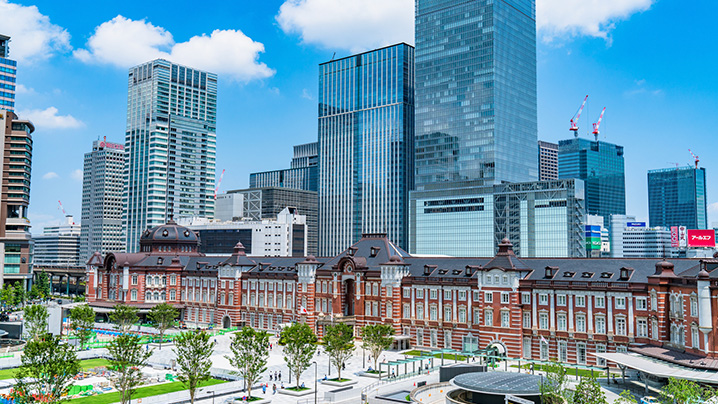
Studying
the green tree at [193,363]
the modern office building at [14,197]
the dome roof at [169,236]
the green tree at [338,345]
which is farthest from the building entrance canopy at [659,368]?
the modern office building at [14,197]

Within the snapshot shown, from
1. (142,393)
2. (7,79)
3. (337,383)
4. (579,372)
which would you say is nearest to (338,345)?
(337,383)

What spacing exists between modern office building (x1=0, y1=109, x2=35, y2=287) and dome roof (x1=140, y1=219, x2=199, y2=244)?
34085 mm

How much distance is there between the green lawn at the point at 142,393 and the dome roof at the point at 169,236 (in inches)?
3323

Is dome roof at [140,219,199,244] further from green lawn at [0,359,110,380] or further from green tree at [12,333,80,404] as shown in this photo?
green tree at [12,333,80,404]

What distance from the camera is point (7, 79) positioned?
191m

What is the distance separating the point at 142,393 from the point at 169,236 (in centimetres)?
9044

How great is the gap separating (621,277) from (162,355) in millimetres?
73387

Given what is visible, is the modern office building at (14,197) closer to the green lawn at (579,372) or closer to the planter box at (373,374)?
the planter box at (373,374)

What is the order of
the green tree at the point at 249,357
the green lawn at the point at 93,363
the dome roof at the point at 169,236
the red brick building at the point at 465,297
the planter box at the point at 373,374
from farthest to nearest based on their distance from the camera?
1. the dome roof at the point at 169,236
2. the green lawn at the point at 93,363
3. the planter box at the point at 373,374
4. the red brick building at the point at 465,297
5. the green tree at the point at 249,357

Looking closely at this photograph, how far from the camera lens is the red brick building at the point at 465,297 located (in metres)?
83.4

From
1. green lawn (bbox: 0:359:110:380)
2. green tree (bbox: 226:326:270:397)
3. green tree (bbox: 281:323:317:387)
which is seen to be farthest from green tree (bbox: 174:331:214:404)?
green lawn (bbox: 0:359:110:380)

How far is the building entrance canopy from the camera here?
64.8 meters

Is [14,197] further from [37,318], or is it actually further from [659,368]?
[659,368]

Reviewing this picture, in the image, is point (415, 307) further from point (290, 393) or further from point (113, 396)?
point (113, 396)
